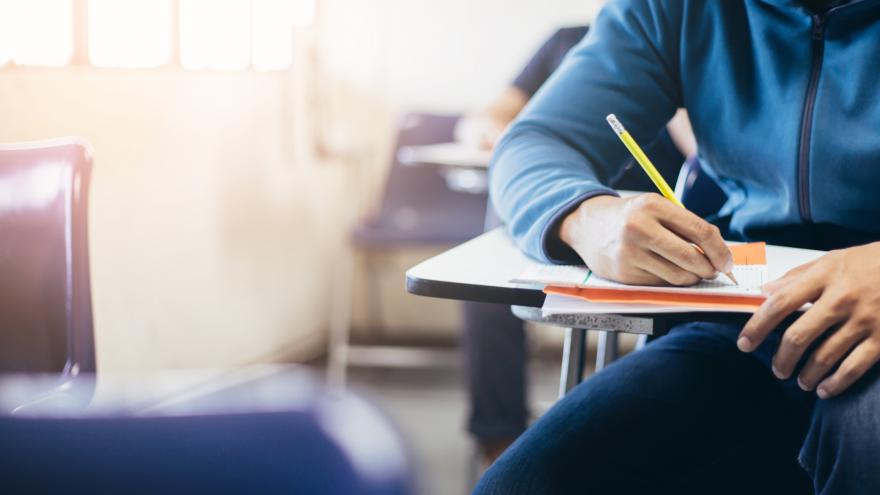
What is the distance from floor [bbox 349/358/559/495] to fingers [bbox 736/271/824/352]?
152cm

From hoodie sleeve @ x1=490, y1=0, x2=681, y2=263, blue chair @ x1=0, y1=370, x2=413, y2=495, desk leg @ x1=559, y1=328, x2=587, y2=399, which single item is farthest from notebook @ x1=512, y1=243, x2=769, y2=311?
desk leg @ x1=559, y1=328, x2=587, y2=399

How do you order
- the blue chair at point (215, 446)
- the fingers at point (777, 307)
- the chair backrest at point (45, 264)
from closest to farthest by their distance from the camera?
the blue chair at point (215, 446) < the fingers at point (777, 307) < the chair backrest at point (45, 264)

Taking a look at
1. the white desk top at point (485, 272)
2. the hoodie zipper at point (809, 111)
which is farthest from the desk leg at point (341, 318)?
the hoodie zipper at point (809, 111)

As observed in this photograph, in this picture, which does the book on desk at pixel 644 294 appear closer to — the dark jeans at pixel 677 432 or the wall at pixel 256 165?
the dark jeans at pixel 677 432

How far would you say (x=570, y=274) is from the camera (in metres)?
0.98

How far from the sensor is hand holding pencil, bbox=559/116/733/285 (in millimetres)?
896

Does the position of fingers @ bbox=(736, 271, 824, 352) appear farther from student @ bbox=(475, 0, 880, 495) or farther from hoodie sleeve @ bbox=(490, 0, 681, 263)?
hoodie sleeve @ bbox=(490, 0, 681, 263)

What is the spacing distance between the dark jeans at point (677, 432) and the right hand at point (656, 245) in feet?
0.57

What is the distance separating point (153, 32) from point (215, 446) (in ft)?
7.45

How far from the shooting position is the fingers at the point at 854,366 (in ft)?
2.69

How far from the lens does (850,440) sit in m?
0.84

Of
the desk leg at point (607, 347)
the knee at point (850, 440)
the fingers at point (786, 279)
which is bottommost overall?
the desk leg at point (607, 347)

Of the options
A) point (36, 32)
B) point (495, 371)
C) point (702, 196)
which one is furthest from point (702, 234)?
point (495, 371)

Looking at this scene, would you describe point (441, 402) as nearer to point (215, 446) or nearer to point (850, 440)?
point (850, 440)
